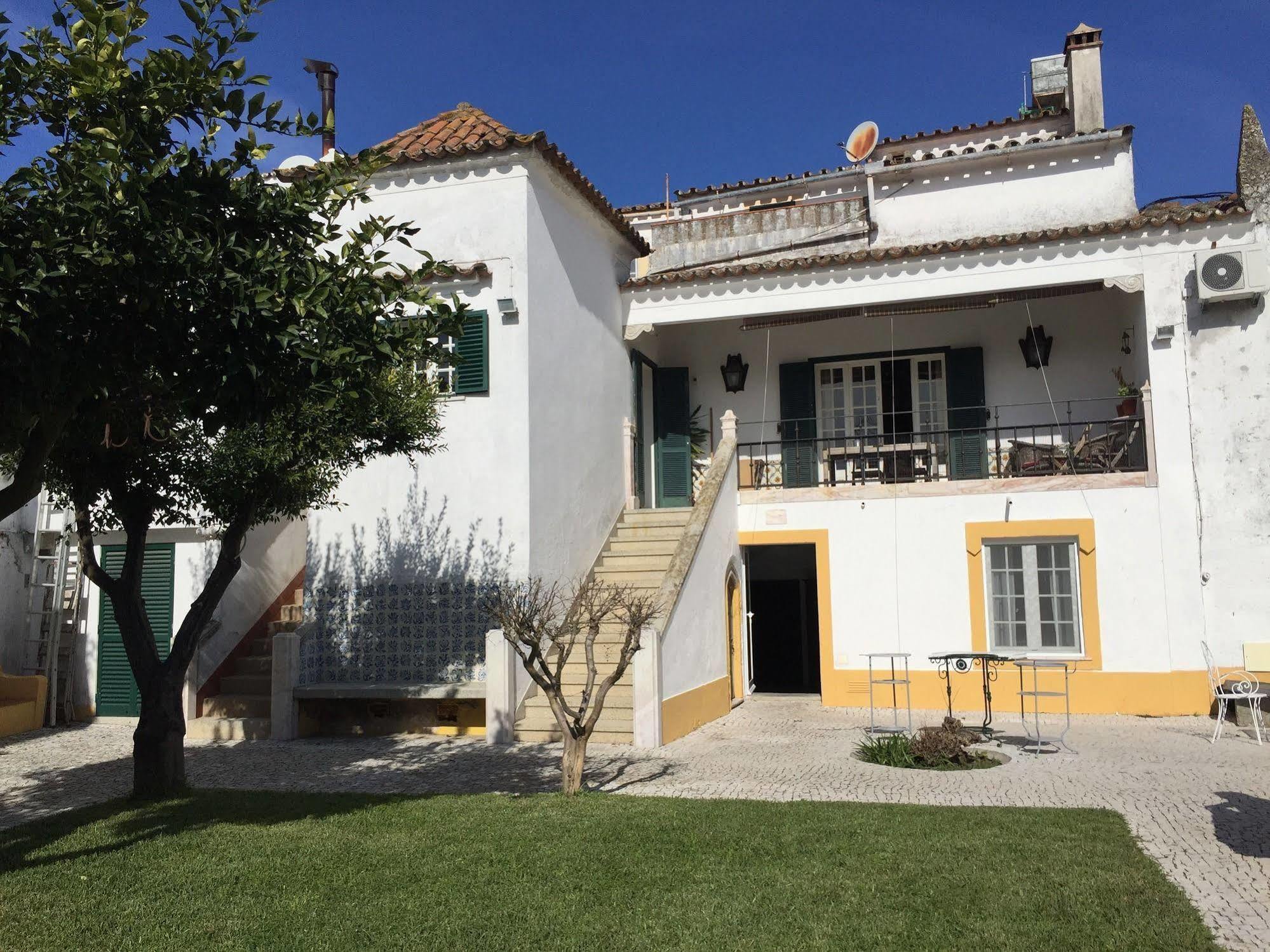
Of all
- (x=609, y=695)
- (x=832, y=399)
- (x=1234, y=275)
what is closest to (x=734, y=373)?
(x=832, y=399)

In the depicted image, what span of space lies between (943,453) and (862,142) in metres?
7.22

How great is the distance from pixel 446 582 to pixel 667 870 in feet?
21.9

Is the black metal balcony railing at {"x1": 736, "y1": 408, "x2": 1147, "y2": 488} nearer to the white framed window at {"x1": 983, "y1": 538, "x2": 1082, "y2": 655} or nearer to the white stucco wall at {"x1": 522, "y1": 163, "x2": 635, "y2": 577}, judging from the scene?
the white framed window at {"x1": 983, "y1": 538, "x2": 1082, "y2": 655}

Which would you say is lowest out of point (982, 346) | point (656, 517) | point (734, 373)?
point (656, 517)

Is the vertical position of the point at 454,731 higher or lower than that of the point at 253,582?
lower

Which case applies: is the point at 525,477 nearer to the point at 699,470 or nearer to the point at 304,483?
the point at 304,483

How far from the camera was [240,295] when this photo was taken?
5289mm

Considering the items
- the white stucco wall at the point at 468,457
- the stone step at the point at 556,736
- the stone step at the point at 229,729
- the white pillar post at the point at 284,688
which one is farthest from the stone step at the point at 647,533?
the stone step at the point at 229,729

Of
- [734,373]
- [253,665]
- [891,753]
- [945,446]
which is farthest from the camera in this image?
[734,373]

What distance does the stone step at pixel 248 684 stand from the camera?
41.5 feet

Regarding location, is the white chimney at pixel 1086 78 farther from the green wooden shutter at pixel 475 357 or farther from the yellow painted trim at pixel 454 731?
the yellow painted trim at pixel 454 731

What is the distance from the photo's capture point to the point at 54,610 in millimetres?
13320

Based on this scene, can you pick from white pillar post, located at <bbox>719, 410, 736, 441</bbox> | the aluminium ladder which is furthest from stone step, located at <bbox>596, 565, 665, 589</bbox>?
the aluminium ladder

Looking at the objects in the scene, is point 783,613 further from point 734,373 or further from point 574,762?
point 574,762
